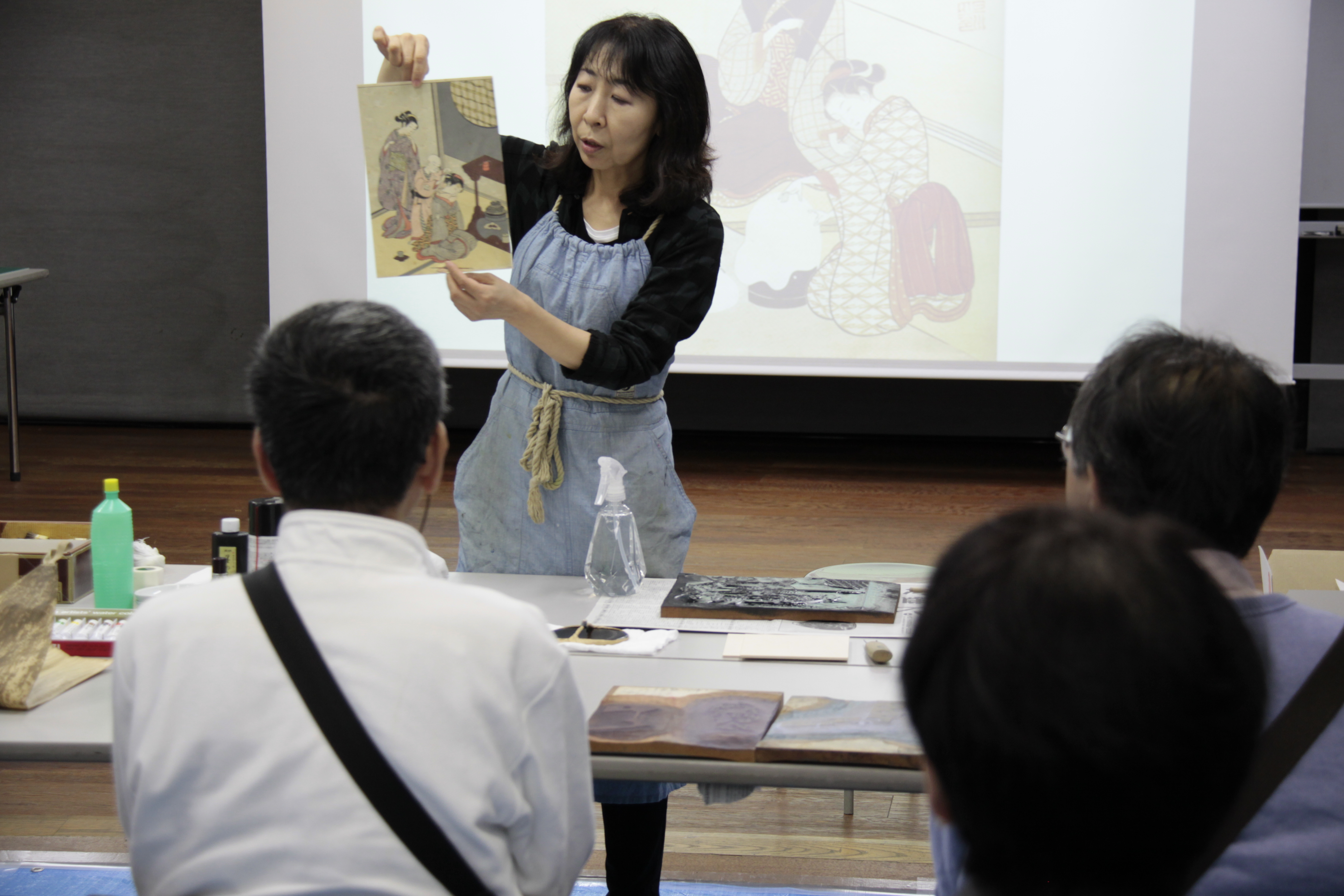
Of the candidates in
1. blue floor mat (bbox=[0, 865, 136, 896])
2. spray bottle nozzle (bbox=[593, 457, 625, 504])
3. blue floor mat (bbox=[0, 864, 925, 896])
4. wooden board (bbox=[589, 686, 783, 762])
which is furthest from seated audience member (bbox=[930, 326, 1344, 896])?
blue floor mat (bbox=[0, 865, 136, 896])

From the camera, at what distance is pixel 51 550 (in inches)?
71.3

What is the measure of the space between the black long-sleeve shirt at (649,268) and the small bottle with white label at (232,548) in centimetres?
54

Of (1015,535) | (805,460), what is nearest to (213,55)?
(805,460)

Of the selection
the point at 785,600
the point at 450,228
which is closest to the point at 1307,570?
the point at 785,600

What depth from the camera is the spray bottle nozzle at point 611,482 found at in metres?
1.85

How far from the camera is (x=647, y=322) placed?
1938mm

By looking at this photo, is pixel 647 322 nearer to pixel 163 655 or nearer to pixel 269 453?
pixel 269 453

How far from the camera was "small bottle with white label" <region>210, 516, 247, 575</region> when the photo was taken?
1.79 metres

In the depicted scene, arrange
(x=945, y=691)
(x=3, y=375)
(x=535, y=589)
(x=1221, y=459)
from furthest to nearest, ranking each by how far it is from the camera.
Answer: (x=3, y=375) → (x=535, y=589) → (x=1221, y=459) → (x=945, y=691)

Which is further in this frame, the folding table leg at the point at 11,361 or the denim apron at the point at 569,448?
the folding table leg at the point at 11,361

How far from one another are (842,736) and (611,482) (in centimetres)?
64

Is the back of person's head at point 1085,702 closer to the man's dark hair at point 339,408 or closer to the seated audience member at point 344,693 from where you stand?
the seated audience member at point 344,693

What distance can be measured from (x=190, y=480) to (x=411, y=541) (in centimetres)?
441

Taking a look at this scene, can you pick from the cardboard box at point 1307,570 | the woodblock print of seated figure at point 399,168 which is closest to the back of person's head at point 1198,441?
the cardboard box at point 1307,570
